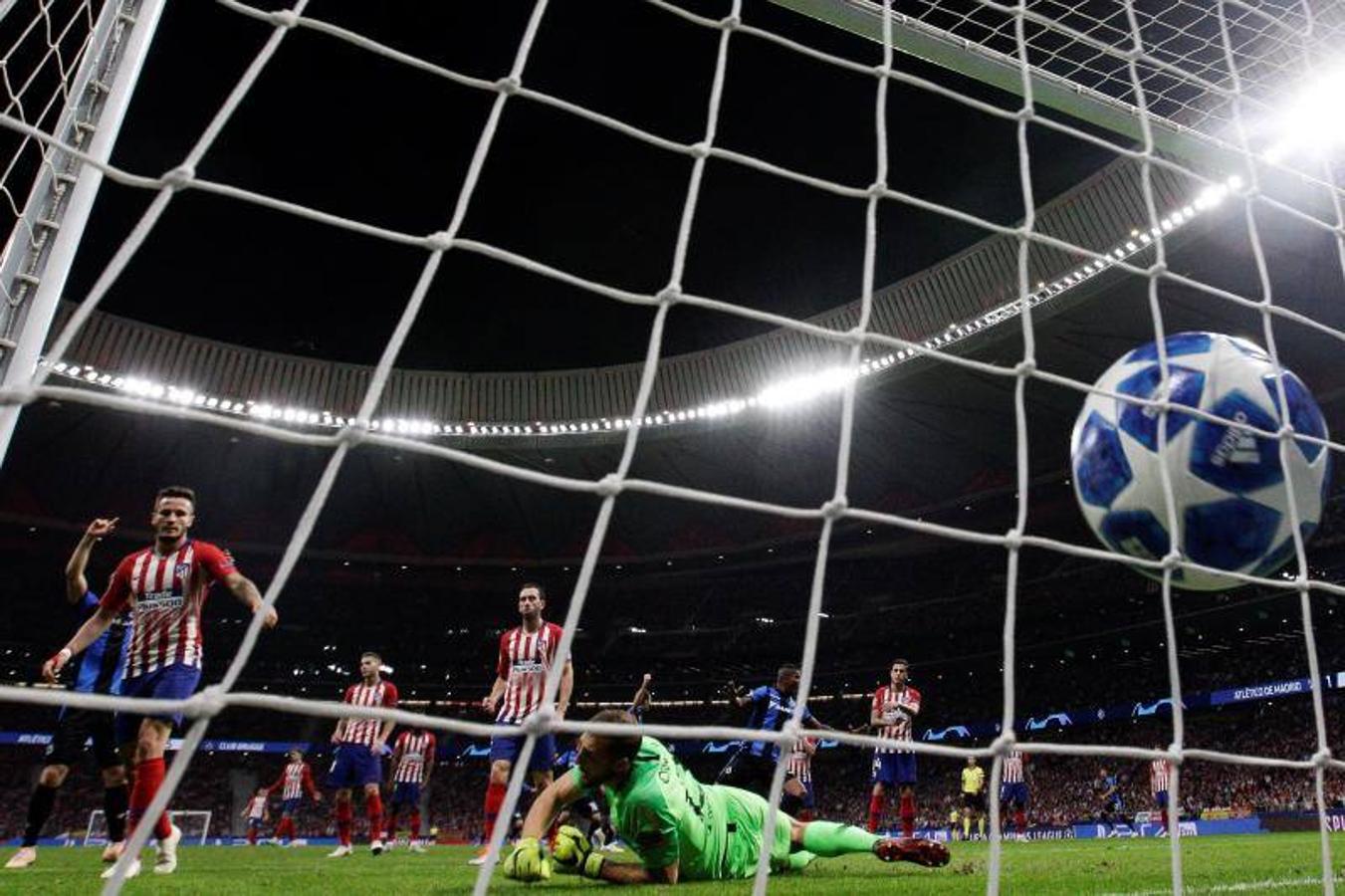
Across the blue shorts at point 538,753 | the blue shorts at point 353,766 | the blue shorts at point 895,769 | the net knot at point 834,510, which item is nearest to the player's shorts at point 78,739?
the blue shorts at point 538,753

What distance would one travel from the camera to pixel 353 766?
804cm

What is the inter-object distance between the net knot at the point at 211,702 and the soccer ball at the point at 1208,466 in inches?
85.3

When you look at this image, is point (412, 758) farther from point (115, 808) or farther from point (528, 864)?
point (528, 864)

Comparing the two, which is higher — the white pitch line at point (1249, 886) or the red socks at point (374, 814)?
the white pitch line at point (1249, 886)

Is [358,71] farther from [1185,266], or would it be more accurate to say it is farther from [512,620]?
[512,620]

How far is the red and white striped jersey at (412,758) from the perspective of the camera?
37.7ft

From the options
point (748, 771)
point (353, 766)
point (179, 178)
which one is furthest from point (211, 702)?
point (353, 766)

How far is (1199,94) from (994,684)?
24.0 m

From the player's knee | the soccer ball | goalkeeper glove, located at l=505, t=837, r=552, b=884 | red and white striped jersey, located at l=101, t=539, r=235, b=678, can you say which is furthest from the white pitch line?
the player's knee

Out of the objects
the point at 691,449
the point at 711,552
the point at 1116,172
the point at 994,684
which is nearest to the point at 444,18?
the point at 1116,172

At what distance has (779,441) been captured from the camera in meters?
20.1

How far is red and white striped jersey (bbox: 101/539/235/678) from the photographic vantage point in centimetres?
455

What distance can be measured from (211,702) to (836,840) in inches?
164

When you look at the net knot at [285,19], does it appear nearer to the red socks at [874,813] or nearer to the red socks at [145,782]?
the red socks at [145,782]
